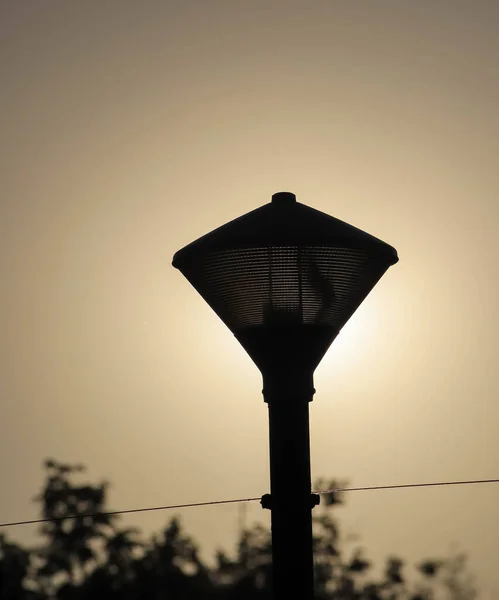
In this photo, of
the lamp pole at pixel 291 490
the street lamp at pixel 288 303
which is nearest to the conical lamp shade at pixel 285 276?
the street lamp at pixel 288 303

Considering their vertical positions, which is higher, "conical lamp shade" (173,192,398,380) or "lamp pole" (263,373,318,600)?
"conical lamp shade" (173,192,398,380)

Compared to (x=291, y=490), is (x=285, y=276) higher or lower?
higher

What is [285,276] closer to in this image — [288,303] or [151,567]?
[288,303]

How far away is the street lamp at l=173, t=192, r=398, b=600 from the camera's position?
251 cm

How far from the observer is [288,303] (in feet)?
8.50

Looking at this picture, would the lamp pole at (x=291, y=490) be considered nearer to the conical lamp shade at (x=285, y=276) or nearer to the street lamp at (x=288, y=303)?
the street lamp at (x=288, y=303)

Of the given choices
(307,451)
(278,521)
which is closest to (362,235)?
(307,451)

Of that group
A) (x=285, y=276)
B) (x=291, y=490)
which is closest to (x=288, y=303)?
(x=285, y=276)

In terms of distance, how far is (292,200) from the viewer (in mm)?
2891

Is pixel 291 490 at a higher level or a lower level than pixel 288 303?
lower

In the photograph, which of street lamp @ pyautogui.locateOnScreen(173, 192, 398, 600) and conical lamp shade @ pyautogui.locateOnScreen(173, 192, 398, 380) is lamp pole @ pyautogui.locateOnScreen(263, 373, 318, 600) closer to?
street lamp @ pyautogui.locateOnScreen(173, 192, 398, 600)

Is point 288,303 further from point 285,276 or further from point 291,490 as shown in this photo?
point 291,490

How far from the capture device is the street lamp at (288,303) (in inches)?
99.0

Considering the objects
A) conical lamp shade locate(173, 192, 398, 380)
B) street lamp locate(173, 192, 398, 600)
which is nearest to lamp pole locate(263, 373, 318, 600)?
street lamp locate(173, 192, 398, 600)
